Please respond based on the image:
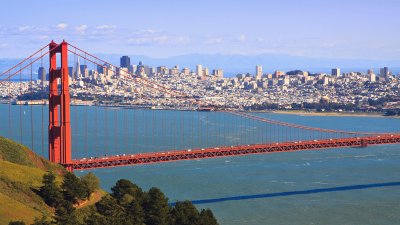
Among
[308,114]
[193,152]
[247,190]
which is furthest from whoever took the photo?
[308,114]

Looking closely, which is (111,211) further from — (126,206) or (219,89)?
(219,89)

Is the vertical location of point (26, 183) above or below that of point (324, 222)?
above

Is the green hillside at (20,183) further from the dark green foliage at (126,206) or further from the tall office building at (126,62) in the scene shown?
the tall office building at (126,62)

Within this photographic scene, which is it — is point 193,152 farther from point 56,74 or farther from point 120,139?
point 120,139

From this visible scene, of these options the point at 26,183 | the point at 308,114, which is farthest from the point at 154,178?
the point at 308,114

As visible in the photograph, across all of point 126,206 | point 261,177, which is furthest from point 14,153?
point 261,177

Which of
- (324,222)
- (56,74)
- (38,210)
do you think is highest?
(56,74)

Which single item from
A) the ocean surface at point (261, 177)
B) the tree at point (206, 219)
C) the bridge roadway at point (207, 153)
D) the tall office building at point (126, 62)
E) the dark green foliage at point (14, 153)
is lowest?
the ocean surface at point (261, 177)

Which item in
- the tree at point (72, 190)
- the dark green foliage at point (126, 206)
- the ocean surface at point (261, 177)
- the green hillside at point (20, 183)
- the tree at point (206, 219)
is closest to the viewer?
the green hillside at point (20, 183)

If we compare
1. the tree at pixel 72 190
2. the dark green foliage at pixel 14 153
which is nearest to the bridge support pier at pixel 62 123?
the dark green foliage at pixel 14 153
